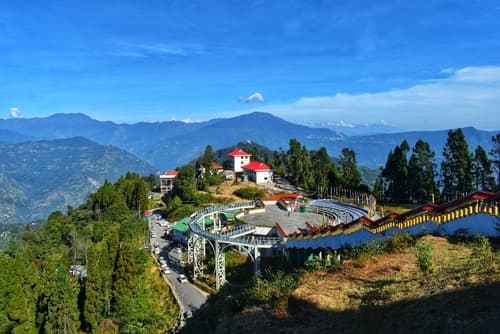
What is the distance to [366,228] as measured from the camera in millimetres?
21328

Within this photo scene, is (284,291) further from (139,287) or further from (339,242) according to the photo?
(139,287)

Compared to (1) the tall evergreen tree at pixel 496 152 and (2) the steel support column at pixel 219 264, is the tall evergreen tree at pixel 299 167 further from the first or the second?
(2) the steel support column at pixel 219 264

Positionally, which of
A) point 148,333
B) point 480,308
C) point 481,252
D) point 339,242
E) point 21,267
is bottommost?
point 148,333

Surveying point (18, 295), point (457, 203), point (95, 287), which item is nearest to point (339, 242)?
point (457, 203)

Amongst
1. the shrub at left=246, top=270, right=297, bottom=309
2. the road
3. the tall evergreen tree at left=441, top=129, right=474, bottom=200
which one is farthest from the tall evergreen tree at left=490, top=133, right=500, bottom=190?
the shrub at left=246, top=270, right=297, bottom=309

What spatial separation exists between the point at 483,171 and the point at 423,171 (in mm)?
6952

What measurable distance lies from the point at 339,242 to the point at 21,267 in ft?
87.1

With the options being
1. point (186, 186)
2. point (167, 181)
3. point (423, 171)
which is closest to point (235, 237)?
point (423, 171)

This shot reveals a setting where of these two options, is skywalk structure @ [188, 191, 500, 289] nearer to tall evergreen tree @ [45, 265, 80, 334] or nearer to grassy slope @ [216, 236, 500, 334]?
grassy slope @ [216, 236, 500, 334]

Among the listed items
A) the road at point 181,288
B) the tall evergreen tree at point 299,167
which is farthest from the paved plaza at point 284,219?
the tall evergreen tree at point 299,167

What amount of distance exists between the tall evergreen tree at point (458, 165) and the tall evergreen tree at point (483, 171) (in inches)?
25.3

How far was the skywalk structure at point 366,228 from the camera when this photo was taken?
15.6 m

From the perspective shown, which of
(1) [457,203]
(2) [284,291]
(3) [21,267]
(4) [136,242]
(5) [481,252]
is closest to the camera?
(5) [481,252]

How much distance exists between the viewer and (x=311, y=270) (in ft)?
48.2
